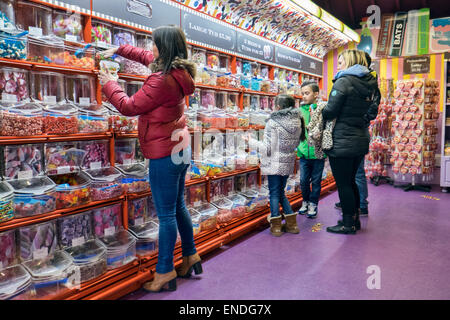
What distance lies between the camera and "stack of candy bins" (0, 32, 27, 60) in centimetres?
201

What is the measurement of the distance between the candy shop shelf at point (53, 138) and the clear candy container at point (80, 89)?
0.26 m

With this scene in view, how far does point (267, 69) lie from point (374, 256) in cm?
299

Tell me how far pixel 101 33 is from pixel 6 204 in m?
1.43

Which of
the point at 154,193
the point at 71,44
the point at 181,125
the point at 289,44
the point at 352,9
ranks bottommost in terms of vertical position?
the point at 154,193

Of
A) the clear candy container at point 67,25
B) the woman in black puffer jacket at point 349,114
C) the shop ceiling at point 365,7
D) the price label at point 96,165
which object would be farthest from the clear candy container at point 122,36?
the shop ceiling at point 365,7

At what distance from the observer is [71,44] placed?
245cm

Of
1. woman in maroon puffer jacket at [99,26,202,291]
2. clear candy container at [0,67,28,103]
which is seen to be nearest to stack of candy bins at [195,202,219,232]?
woman in maroon puffer jacket at [99,26,202,291]

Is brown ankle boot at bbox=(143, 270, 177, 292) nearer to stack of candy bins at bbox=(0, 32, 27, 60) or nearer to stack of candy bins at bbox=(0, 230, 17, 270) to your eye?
stack of candy bins at bbox=(0, 230, 17, 270)

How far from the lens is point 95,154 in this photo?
2637 millimetres

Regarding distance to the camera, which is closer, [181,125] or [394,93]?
[181,125]

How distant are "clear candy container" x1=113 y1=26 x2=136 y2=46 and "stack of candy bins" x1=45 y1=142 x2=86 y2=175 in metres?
0.90

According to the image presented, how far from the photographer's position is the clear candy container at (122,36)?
281cm
